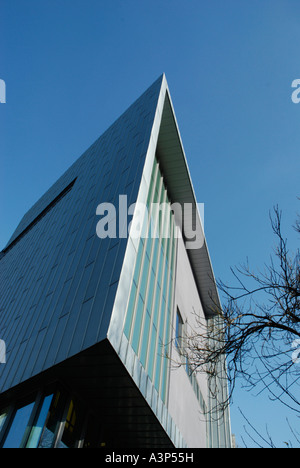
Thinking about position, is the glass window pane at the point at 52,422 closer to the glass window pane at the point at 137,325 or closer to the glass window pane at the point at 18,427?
the glass window pane at the point at 18,427

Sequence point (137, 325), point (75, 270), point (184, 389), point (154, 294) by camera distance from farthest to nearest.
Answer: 1. point (184, 389)
2. point (154, 294)
3. point (75, 270)
4. point (137, 325)

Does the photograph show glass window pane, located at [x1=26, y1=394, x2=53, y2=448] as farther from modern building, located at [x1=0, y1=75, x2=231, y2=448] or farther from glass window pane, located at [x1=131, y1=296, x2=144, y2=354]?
glass window pane, located at [x1=131, y1=296, x2=144, y2=354]

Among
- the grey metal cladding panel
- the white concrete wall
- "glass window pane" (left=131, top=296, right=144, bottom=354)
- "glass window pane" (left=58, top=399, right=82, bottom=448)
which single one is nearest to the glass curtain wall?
"glass window pane" (left=131, top=296, right=144, bottom=354)

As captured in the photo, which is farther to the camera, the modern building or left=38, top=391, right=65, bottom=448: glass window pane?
the modern building

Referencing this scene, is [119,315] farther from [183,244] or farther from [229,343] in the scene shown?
[183,244]

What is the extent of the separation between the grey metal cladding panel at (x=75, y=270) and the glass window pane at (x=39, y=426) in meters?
0.91

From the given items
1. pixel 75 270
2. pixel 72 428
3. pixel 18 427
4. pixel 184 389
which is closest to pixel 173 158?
pixel 75 270

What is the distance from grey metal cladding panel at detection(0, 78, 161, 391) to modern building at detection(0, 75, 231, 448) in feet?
0.19

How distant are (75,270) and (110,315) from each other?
12.2ft

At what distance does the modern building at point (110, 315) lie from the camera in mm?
8891

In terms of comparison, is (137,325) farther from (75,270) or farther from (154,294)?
(75,270)

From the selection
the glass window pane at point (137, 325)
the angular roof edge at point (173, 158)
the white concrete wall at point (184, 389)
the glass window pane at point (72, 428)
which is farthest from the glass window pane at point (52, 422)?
the angular roof edge at point (173, 158)

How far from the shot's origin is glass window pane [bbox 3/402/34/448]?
8.87 meters

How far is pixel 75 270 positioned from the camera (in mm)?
11492
